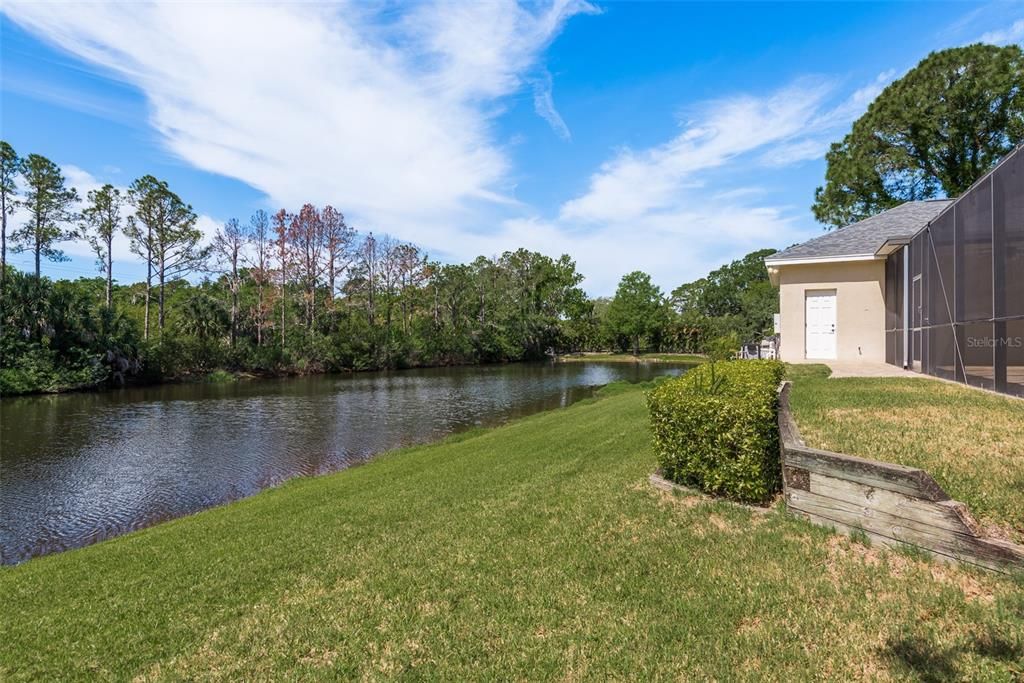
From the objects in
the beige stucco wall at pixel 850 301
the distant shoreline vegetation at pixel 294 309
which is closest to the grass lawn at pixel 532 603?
the beige stucco wall at pixel 850 301

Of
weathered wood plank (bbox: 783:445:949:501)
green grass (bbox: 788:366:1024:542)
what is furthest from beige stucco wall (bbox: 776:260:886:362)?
weathered wood plank (bbox: 783:445:949:501)

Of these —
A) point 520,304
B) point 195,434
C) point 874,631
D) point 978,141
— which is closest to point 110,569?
point 874,631

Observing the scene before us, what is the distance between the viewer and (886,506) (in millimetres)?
3178

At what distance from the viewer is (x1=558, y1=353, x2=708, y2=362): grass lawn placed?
5257 centimetres

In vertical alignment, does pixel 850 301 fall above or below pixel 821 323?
above

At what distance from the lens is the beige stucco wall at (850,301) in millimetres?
13156

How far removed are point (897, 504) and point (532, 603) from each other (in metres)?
2.38

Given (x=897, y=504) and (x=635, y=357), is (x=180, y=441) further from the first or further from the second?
(x=635, y=357)

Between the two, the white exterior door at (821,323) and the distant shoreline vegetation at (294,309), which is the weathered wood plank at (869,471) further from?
the distant shoreline vegetation at (294,309)

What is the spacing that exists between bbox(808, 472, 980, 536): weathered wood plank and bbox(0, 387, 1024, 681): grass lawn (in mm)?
255

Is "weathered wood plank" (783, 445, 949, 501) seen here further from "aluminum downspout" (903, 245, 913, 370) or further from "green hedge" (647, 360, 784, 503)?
"aluminum downspout" (903, 245, 913, 370)

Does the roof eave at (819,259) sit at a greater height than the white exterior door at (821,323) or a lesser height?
greater

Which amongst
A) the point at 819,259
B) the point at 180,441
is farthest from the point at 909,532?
the point at 180,441

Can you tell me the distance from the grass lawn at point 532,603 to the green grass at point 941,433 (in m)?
0.85
